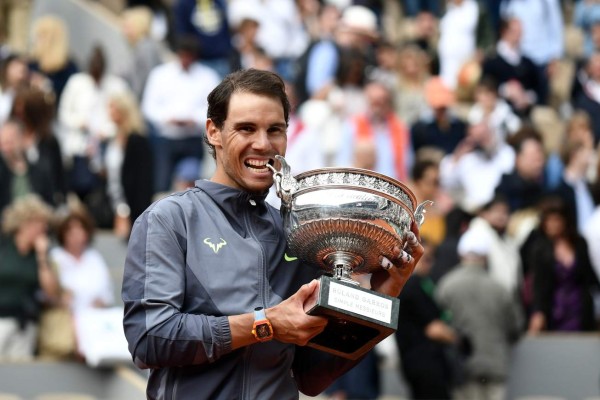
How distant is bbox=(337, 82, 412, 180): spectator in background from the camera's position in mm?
13820

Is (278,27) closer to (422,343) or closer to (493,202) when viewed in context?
(493,202)

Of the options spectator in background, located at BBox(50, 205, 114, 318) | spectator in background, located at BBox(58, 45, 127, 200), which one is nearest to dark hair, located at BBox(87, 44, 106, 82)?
spectator in background, located at BBox(58, 45, 127, 200)

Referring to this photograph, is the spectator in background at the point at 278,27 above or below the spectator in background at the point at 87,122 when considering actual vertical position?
above

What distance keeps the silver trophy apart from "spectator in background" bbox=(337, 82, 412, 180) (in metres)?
9.32

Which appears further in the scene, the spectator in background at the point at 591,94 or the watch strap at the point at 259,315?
the spectator in background at the point at 591,94

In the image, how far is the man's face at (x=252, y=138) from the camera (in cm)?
445

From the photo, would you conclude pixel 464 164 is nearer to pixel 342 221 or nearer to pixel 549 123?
pixel 549 123

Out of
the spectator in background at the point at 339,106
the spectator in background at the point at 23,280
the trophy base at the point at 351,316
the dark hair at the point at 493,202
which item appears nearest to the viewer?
the trophy base at the point at 351,316

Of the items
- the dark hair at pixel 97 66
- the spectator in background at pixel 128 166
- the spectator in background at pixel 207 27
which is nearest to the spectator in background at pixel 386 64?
the spectator in background at pixel 207 27

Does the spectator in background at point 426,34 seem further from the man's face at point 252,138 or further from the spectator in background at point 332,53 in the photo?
the man's face at point 252,138

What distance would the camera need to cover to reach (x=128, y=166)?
45.3 feet

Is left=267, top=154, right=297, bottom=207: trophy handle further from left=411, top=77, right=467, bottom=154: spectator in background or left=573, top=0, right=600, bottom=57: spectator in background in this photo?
left=573, top=0, right=600, bottom=57: spectator in background

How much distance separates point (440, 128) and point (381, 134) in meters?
1.39

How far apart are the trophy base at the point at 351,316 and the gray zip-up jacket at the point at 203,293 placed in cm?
14
